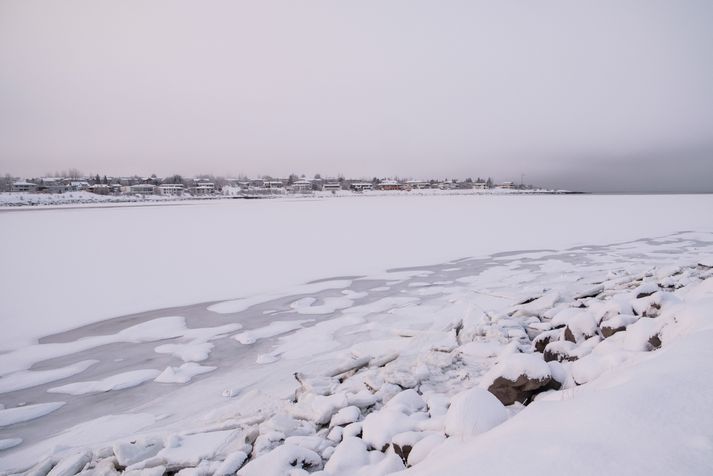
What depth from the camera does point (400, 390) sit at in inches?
147

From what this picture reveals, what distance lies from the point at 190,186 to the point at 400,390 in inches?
5354

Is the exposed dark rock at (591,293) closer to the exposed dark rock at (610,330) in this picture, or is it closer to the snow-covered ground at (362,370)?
the snow-covered ground at (362,370)

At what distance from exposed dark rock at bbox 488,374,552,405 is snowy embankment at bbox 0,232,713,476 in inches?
0.5

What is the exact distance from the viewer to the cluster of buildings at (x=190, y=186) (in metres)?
101

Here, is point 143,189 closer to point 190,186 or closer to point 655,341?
point 190,186

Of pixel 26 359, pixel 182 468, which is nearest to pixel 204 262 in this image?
pixel 26 359

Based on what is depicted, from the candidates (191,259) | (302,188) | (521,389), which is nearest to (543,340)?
(521,389)

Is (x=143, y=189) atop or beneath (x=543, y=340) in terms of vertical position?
atop

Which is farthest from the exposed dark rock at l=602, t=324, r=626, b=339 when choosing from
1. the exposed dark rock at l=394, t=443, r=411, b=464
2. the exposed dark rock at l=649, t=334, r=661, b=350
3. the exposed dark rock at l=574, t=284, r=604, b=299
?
the exposed dark rock at l=574, t=284, r=604, b=299

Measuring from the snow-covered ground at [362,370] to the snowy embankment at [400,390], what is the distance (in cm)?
2

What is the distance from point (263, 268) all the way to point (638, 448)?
35.5ft

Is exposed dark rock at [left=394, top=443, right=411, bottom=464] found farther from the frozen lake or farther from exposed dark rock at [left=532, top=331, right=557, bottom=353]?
the frozen lake

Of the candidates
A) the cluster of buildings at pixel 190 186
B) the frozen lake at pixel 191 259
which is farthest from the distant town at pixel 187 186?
the frozen lake at pixel 191 259

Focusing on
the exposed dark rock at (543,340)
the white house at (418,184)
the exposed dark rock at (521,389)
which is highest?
the white house at (418,184)
